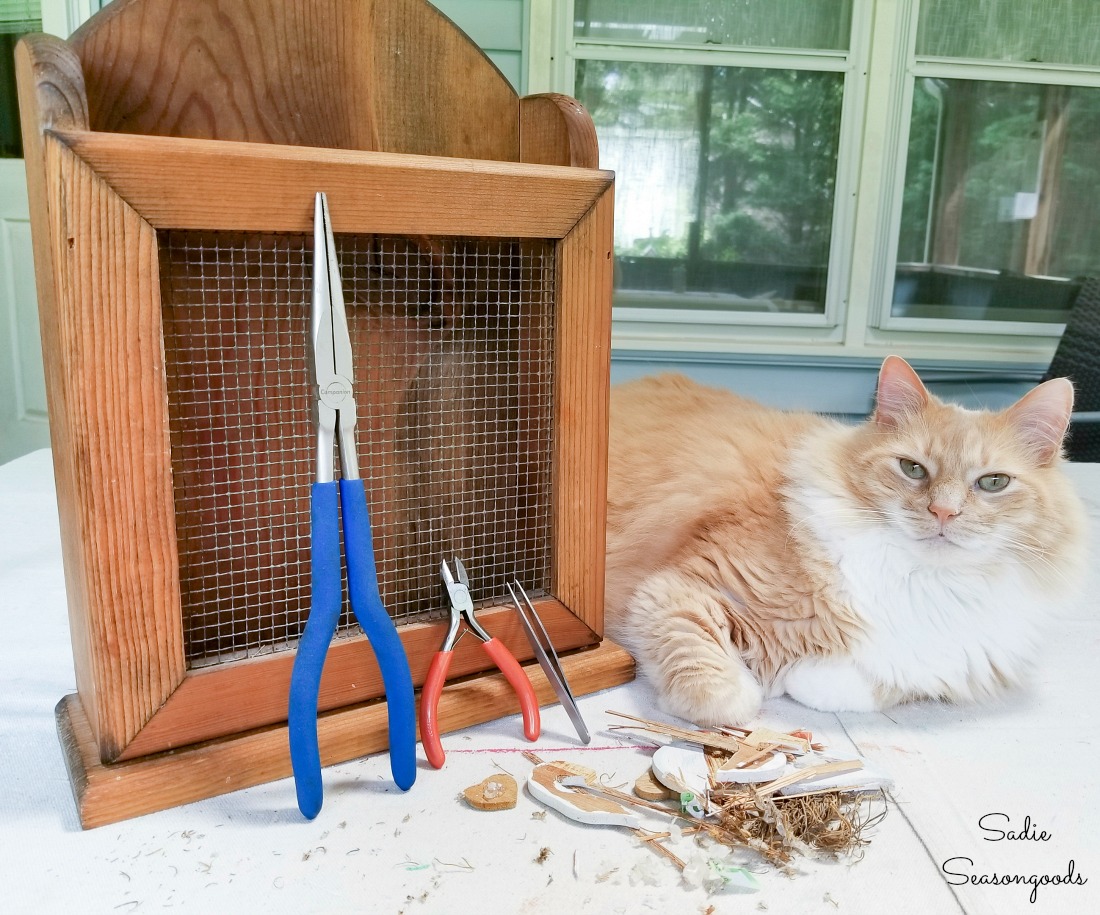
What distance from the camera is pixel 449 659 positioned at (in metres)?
0.85

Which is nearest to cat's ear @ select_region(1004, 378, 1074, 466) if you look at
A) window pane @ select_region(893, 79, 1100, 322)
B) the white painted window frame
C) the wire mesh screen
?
→ the wire mesh screen

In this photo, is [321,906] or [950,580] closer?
[321,906]

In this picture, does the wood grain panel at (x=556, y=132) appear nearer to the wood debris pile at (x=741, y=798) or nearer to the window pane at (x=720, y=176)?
the wood debris pile at (x=741, y=798)

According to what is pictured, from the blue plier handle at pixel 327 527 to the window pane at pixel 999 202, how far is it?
2.68 metres

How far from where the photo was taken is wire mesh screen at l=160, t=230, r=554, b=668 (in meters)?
0.78

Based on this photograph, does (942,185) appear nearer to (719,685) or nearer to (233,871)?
(719,685)

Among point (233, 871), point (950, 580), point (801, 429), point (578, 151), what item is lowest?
point (233, 871)

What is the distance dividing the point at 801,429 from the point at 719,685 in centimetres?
47

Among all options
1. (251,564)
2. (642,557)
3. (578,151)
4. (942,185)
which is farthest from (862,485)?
(942,185)

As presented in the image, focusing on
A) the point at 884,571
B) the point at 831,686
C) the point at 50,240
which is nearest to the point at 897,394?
the point at 884,571

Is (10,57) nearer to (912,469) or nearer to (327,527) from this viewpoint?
(327,527)

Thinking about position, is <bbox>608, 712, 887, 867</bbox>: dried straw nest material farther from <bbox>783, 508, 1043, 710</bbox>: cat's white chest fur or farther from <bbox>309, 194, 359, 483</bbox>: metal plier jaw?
<bbox>309, 194, 359, 483</bbox>: metal plier jaw

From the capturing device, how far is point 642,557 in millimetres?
1131

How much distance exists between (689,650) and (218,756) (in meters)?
0.47
